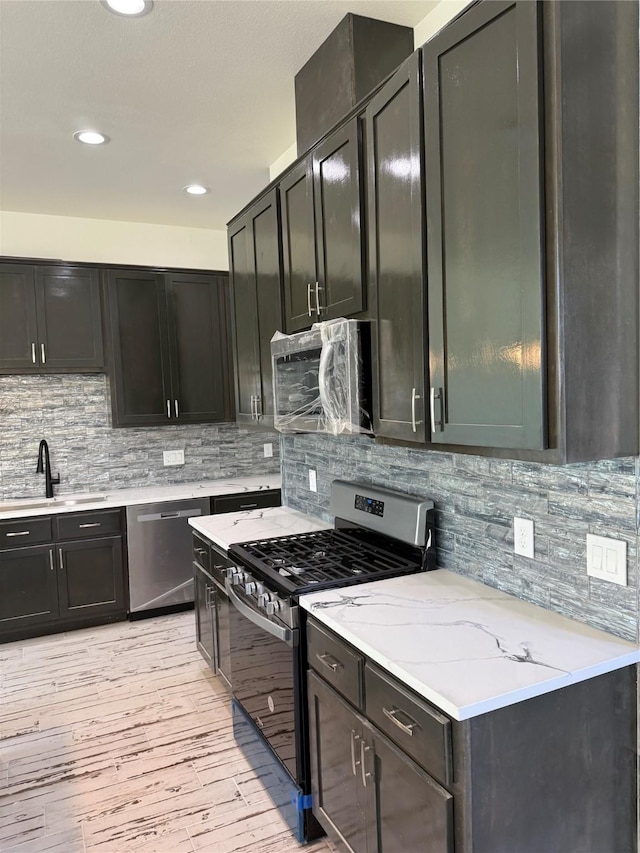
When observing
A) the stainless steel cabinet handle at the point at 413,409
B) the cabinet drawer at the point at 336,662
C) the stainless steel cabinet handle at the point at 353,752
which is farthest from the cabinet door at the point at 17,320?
the stainless steel cabinet handle at the point at 353,752

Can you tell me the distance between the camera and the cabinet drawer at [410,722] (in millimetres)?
1306

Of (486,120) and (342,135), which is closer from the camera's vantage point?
(486,120)

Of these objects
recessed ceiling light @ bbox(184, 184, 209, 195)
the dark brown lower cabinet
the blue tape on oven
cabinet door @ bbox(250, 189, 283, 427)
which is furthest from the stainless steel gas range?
recessed ceiling light @ bbox(184, 184, 209, 195)

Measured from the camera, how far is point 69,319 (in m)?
4.18

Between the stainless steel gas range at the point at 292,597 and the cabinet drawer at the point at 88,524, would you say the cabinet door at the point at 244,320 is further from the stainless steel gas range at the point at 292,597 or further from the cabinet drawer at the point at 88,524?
the cabinet drawer at the point at 88,524

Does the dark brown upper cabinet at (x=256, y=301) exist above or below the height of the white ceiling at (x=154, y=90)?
below

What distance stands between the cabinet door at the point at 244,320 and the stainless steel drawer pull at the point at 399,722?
186 cm

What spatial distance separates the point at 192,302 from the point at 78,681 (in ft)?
8.85

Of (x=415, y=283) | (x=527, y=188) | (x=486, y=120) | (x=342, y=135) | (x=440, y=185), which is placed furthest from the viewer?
(x=342, y=135)

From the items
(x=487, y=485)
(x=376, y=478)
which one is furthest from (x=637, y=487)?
(x=376, y=478)

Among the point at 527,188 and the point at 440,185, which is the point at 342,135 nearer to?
the point at 440,185

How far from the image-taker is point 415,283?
173 centimetres

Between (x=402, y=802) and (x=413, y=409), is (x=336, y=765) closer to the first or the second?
(x=402, y=802)

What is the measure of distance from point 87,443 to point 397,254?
134 inches
